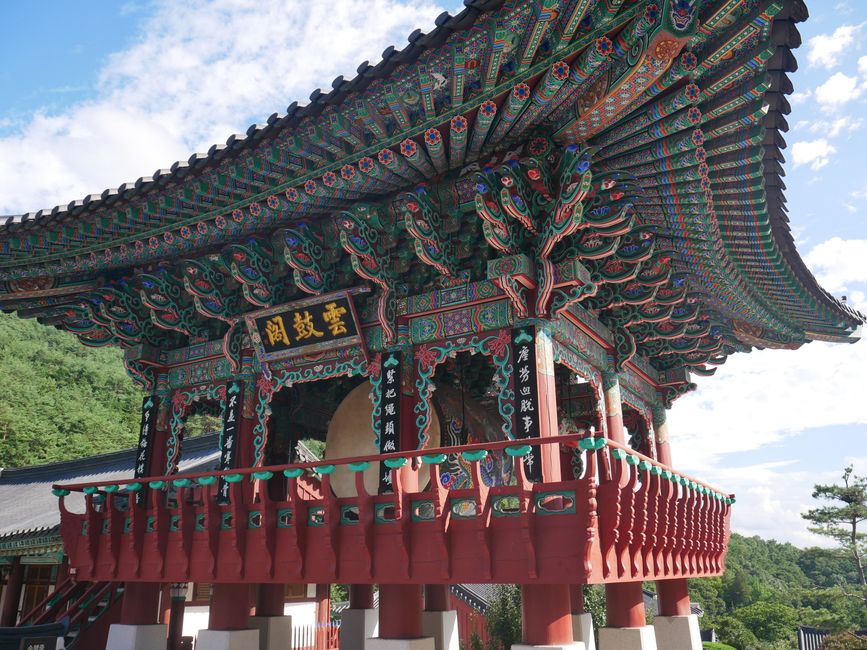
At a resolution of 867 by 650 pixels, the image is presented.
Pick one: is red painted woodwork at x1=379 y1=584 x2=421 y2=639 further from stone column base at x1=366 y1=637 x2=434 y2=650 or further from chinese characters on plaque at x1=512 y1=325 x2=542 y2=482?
chinese characters on plaque at x1=512 y1=325 x2=542 y2=482

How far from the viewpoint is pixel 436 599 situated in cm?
1153

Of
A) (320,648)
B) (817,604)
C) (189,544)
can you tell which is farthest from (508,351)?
(817,604)

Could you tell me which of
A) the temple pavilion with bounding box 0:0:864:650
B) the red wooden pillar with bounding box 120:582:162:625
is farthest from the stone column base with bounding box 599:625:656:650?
the red wooden pillar with bounding box 120:582:162:625

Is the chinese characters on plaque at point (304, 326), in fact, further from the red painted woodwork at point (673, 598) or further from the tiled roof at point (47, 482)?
the tiled roof at point (47, 482)

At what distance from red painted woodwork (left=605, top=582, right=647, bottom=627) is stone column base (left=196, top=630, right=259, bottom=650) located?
15.7 ft

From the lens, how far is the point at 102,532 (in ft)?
30.6

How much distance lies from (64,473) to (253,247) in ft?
61.2

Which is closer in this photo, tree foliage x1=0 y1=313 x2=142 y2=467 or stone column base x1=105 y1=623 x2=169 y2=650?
stone column base x1=105 y1=623 x2=169 y2=650

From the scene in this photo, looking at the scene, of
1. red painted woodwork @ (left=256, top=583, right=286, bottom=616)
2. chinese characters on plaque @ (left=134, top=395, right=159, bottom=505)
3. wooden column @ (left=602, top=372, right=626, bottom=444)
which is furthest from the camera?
red painted woodwork @ (left=256, top=583, right=286, bottom=616)

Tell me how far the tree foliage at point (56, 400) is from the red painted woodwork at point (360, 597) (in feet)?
110

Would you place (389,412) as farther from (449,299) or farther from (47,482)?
(47,482)

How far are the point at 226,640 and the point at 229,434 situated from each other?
2902 millimetres

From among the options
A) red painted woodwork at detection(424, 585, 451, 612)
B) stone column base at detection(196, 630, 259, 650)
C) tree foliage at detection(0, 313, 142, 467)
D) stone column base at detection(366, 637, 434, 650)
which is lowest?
stone column base at detection(196, 630, 259, 650)

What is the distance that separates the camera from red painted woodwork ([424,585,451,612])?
1143cm
